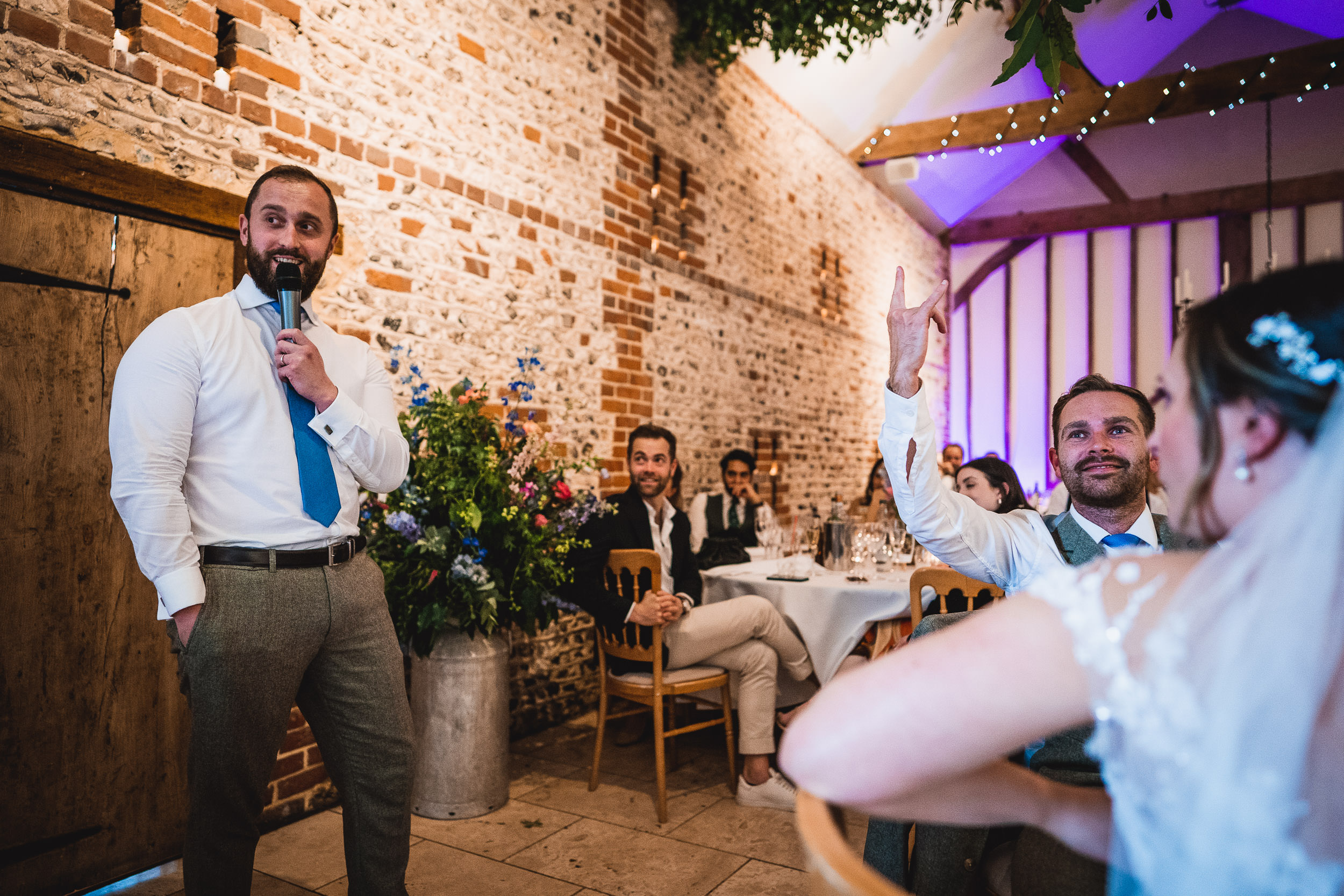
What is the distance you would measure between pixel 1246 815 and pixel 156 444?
1733 mm

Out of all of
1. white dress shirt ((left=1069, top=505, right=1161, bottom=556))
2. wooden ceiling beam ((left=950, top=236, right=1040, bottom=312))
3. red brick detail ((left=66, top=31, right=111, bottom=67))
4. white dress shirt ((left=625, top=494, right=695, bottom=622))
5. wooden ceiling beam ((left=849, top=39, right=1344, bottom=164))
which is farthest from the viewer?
wooden ceiling beam ((left=950, top=236, right=1040, bottom=312))

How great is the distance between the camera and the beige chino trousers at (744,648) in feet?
10.00

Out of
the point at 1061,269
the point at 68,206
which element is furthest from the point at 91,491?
the point at 1061,269

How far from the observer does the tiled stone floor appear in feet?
7.59

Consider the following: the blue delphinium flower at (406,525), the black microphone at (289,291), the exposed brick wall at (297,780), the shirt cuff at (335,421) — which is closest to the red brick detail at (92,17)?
the black microphone at (289,291)

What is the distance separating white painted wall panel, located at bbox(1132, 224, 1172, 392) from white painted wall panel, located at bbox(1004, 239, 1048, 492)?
A: 3.36ft

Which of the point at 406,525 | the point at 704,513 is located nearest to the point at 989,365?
the point at 704,513

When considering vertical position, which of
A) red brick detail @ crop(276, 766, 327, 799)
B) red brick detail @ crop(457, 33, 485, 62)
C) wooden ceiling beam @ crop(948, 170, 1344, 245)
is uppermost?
wooden ceiling beam @ crop(948, 170, 1344, 245)

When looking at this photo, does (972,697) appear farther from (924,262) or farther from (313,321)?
(924,262)

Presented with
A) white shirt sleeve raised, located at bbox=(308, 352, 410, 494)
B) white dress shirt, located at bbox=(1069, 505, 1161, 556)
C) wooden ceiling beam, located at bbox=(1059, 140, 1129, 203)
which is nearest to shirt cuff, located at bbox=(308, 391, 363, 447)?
white shirt sleeve raised, located at bbox=(308, 352, 410, 494)

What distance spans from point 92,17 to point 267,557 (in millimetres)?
1659

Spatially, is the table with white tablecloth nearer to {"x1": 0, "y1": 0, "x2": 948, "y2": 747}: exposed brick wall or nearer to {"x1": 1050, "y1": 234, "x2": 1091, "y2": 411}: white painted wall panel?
{"x1": 0, "y1": 0, "x2": 948, "y2": 747}: exposed brick wall

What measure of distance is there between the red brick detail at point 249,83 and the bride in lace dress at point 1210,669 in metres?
2.70

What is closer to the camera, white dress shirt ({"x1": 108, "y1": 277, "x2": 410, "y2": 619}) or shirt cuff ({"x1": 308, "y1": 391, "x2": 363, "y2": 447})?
white dress shirt ({"x1": 108, "y1": 277, "x2": 410, "y2": 619})
